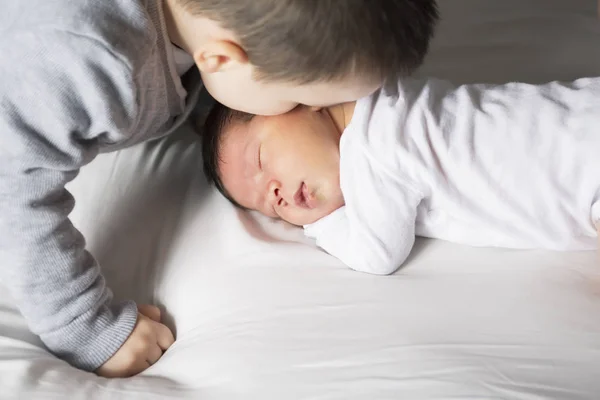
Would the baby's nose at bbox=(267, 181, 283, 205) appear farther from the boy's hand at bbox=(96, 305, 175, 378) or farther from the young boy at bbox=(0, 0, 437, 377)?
the boy's hand at bbox=(96, 305, 175, 378)

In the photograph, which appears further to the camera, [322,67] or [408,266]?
[408,266]

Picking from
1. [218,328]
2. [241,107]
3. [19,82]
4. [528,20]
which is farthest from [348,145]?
[528,20]

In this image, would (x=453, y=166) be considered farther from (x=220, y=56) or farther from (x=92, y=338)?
(x=92, y=338)

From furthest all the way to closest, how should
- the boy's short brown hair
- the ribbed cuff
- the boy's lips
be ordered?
the boy's lips, the ribbed cuff, the boy's short brown hair

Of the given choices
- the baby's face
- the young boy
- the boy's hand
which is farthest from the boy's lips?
the boy's hand

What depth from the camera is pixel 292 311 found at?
801mm

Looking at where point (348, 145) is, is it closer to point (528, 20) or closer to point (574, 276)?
point (574, 276)

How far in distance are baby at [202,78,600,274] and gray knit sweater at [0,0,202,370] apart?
23 centimetres

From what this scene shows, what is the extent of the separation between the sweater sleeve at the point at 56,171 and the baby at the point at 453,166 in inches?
10.0

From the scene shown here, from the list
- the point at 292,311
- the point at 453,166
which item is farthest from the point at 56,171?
the point at 453,166

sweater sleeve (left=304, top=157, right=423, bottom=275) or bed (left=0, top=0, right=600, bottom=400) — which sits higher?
sweater sleeve (left=304, top=157, right=423, bottom=275)

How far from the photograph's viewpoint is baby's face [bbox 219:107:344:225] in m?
0.91

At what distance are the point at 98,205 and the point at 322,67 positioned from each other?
44cm

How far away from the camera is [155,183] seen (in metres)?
1.02
